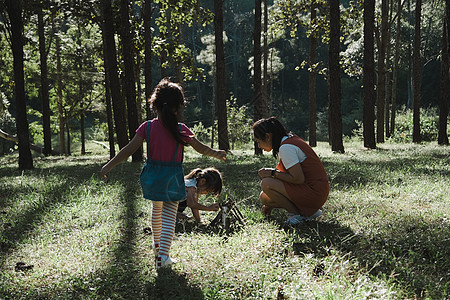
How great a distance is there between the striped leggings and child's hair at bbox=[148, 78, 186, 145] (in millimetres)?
699

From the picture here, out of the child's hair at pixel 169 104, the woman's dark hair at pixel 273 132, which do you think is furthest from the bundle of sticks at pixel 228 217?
the child's hair at pixel 169 104

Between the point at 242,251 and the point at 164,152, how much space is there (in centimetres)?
139

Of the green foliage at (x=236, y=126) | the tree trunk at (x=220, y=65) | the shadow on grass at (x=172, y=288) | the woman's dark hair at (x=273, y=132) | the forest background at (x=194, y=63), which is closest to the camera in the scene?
the shadow on grass at (x=172, y=288)

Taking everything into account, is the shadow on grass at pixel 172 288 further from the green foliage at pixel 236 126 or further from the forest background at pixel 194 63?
the green foliage at pixel 236 126

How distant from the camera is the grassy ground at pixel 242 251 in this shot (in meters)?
3.44

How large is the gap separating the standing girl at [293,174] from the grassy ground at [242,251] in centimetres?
30

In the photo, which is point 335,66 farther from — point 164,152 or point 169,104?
point 164,152

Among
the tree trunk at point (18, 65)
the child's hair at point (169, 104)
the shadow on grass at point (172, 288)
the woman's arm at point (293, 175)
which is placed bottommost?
the shadow on grass at point (172, 288)

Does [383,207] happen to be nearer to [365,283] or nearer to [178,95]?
[365,283]

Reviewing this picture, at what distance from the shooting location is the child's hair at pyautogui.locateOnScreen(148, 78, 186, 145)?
151 inches

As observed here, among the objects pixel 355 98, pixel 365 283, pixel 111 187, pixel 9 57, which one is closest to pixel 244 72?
pixel 355 98

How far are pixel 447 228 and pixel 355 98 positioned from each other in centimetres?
5574

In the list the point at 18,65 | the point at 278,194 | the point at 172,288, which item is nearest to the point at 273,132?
the point at 278,194

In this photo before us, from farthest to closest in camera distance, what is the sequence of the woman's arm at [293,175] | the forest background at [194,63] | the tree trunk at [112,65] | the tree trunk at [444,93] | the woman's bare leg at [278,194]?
the tree trunk at [444,93], the forest background at [194,63], the tree trunk at [112,65], the woman's bare leg at [278,194], the woman's arm at [293,175]
